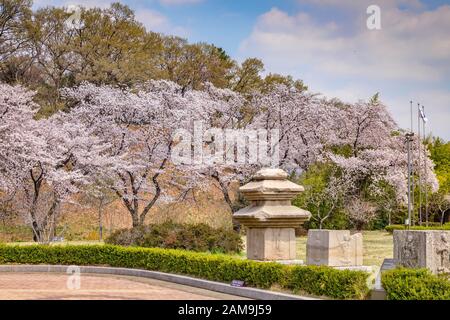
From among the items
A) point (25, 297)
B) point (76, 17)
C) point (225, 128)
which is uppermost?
point (76, 17)

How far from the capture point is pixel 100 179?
3975 cm

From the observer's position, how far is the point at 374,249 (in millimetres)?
32188

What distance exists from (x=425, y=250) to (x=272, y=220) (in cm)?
551

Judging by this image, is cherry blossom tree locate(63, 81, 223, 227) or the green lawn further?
cherry blossom tree locate(63, 81, 223, 227)

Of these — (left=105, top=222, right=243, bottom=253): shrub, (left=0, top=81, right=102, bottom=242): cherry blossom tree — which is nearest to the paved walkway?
(left=105, top=222, right=243, bottom=253): shrub

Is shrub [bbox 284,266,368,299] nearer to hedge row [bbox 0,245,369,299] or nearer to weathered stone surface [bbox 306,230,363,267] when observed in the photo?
hedge row [bbox 0,245,369,299]

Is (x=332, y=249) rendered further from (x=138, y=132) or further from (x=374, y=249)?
(x=138, y=132)

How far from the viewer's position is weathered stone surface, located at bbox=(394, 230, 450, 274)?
14188 mm

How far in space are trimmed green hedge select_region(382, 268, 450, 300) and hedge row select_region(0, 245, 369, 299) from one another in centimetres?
106

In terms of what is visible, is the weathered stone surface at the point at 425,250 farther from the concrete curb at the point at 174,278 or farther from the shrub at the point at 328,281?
the concrete curb at the point at 174,278

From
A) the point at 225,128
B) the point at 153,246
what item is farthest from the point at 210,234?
the point at 225,128

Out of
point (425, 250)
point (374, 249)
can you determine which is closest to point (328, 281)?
point (425, 250)
